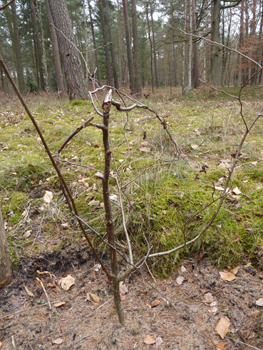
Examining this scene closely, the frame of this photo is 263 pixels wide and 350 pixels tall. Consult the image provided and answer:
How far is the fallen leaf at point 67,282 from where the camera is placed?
1795 millimetres

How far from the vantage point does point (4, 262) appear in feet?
5.28

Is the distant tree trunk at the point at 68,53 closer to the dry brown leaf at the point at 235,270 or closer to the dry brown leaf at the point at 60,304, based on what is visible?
the dry brown leaf at the point at 60,304

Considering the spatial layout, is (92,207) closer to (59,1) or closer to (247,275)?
(247,275)

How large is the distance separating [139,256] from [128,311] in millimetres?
429

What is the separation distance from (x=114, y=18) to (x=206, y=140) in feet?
93.5

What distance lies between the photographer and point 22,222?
2066 mm

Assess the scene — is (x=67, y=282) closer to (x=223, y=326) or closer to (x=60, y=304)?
(x=60, y=304)

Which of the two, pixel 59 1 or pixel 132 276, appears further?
pixel 59 1

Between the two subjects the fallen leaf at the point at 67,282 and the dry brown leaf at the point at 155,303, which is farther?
the fallen leaf at the point at 67,282

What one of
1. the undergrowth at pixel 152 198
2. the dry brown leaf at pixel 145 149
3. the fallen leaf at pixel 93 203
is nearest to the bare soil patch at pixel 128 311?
the undergrowth at pixel 152 198

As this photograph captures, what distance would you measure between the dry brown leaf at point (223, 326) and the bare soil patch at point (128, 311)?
21 millimetres

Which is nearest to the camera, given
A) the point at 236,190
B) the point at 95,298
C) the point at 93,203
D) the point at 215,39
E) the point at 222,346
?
the point at 222,346

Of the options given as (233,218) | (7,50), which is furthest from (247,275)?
(7,50)

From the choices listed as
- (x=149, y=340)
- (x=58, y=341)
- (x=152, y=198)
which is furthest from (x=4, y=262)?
(x=152, y=198)
